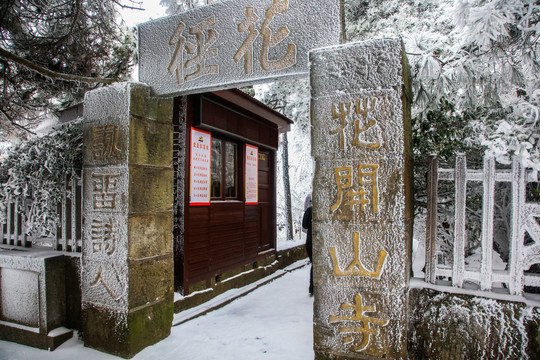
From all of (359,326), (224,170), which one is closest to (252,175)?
(224,170)

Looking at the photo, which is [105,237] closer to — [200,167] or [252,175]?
[200,167]

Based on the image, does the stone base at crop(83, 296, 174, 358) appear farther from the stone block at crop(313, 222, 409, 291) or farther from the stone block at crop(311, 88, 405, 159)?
the stone block at crop(311, 88, 405, 159)

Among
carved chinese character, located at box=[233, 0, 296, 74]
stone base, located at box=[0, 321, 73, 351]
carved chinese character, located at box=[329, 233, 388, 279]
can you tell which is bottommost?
stone base, located at box=[0, 321, 73, 351]

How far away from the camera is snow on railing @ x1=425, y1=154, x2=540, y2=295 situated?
2768 millimetres

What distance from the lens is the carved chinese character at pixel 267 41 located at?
3.36m

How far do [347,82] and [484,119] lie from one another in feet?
6.01

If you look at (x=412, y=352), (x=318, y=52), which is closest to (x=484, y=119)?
(x=318, y=52)

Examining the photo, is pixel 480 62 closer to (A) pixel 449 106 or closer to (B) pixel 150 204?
(A) pixel 449 106

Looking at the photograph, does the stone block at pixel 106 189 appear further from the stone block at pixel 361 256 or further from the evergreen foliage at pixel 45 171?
the stone block at pixel 361 256

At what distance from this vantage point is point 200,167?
607cm

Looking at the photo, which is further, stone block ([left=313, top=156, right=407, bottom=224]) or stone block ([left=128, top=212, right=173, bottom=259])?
stone block ([left=128, top=212, right=173, bottom=259])

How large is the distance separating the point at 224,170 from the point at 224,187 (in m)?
0.35

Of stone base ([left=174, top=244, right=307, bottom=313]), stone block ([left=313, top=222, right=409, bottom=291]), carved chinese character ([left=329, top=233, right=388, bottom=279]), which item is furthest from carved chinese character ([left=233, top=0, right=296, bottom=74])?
stone base ([left=174, top=244, right=307, bottom=313])

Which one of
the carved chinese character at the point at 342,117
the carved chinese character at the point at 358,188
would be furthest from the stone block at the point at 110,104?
the carved chinese character at the point at 358,188
